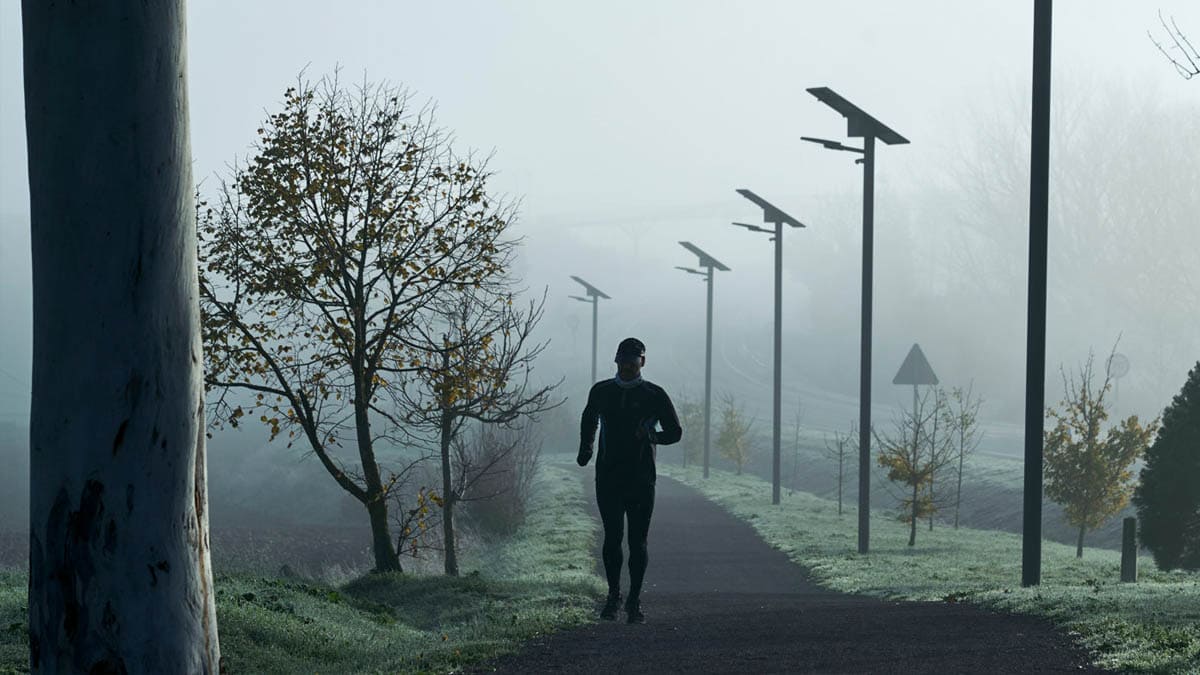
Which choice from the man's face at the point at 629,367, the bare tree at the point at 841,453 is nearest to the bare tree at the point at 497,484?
the bare tree at the point at 841,453

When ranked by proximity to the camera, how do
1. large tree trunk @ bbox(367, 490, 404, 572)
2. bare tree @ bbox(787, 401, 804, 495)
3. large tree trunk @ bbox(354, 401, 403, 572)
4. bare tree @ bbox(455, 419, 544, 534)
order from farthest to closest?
1. bare tree @ bbox(787, 401, 804, 495)
2. bare tree @ bbox(455, 419, 544, 534)
3. large tree trunk @ bbox(367, 490, 404, 572)
4. large tree trunk @ bbox(354, 401, 403, 572)

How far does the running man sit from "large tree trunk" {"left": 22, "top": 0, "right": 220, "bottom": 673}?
586cm

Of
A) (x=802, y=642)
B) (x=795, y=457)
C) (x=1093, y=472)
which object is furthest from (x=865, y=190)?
(x=795, y=457)

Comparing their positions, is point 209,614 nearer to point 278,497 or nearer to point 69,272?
point 69,272

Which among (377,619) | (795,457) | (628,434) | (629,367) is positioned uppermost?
(629,367)

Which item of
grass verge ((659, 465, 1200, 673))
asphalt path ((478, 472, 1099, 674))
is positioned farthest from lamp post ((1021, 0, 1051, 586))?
asphalt path ((478, 472, 1099, 674))

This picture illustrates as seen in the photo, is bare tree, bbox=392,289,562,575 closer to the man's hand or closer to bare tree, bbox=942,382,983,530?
the man's hand

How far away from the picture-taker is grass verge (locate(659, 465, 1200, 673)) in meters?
10.0

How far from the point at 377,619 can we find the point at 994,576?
35.7 feet

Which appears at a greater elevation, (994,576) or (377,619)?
(377,619)

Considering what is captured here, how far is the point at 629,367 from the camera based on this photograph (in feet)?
37.2

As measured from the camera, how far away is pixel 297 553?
37.5 m

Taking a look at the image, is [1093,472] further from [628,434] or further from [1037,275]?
[628,434]

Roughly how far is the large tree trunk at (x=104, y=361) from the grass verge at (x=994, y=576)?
5987mm
